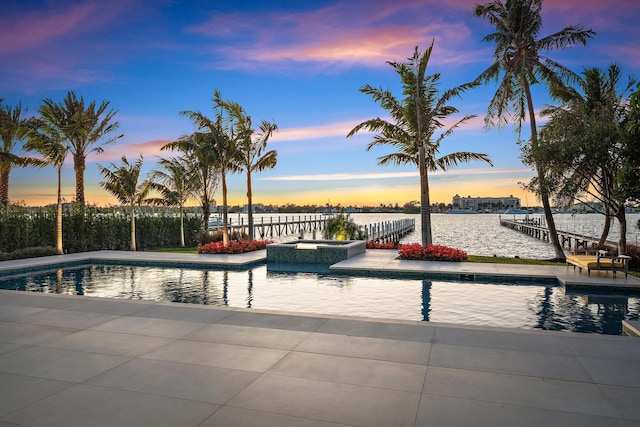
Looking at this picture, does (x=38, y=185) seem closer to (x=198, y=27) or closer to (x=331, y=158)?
(x=198, y=27)

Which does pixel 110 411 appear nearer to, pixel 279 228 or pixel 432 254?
pixel 432 254

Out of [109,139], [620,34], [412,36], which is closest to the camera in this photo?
[620,34]

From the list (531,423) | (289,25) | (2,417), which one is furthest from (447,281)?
(289,25)

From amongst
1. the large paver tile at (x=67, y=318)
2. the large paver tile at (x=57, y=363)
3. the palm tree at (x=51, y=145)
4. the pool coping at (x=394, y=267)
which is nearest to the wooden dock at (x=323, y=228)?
the pool coping at (x=394, y=267)

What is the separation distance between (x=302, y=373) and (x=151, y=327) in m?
2.89

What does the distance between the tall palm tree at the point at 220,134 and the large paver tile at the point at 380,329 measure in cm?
1286

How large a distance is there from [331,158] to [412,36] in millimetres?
17548

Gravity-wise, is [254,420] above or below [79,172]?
below

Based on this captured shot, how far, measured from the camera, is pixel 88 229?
784 inches

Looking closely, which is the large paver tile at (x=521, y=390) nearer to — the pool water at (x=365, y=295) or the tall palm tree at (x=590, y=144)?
the pool water at (x=365, y=295)

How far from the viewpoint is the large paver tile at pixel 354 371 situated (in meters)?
4.15

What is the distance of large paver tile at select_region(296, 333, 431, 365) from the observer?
485 cm

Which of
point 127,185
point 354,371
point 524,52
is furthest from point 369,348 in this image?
point 127,185

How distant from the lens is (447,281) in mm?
11914
